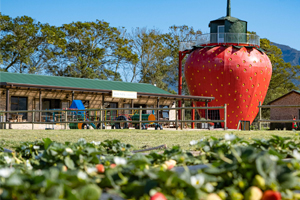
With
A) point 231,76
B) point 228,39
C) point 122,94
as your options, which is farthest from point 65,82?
point 228,39

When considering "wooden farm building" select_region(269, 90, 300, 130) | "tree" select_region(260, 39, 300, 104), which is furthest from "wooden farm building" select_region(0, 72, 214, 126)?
"tree" select_region(260, 39, 300, 104)

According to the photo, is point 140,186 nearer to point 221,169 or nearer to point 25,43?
point 221,169

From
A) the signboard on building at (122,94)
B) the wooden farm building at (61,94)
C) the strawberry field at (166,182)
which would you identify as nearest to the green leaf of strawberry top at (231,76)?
the wooden farm building at (61,94)

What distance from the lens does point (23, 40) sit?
33219 millimetres

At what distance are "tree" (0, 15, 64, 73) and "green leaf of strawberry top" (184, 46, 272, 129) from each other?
14620mm

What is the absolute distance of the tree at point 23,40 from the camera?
3294cm

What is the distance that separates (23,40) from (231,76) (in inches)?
737

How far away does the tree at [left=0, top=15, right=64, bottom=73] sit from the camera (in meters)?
32.9

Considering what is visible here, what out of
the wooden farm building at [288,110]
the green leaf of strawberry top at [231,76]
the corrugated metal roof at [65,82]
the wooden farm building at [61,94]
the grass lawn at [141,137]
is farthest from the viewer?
the wooden farm building at [288,110]

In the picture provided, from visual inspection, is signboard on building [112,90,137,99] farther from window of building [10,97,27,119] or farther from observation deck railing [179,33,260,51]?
observation deck railing [179,33,260,51]

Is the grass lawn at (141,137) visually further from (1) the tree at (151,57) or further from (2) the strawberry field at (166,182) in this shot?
(1) the tree at (151,57)

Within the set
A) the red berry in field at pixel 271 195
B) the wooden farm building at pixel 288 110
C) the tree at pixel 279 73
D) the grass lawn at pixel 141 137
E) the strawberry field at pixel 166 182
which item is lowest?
the grass lawn at pixel 141 137

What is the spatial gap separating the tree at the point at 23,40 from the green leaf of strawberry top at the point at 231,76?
1462cm

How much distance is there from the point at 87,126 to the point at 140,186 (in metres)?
18.1
